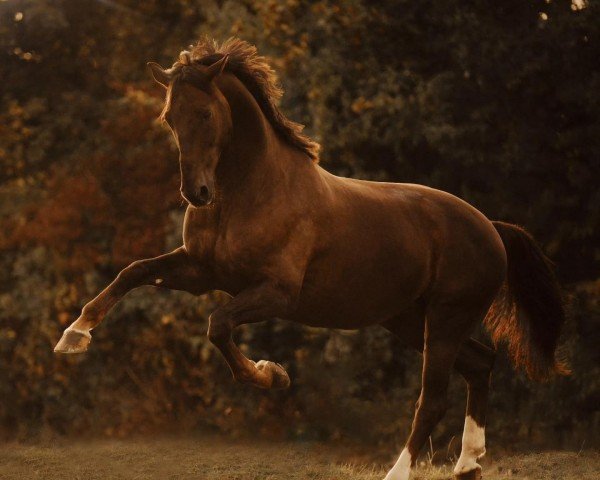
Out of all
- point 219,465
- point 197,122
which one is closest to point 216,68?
point 197,122

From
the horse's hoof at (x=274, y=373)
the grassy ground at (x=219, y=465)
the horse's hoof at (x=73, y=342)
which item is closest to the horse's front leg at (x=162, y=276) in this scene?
the horse's hoof at (x=73, y=342)

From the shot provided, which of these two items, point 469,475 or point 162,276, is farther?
point 469,475

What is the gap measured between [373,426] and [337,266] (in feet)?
14.9

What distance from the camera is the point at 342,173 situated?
32.6 feet

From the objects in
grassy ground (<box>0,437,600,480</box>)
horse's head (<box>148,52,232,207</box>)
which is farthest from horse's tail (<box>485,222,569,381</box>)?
horse's head (<box>148,52,232,207</box>)

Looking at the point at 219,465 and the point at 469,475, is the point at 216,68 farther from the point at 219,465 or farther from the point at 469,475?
the point at 219,465

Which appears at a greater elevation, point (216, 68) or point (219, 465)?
point (216, 68)

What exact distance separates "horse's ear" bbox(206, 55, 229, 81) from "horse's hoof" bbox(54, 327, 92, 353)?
1.56 meters

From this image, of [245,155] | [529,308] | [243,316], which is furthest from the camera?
[529,308]

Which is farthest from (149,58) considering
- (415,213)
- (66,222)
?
(415,213)

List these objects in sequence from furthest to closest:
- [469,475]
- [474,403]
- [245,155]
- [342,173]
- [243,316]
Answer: [342,173], [474,403], [469,475], [245,155], [243,316]

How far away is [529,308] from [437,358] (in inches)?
47.5

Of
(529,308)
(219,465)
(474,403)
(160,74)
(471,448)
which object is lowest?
(219,465)

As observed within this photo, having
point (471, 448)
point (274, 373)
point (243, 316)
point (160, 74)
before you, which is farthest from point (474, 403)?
point (160, 74)
